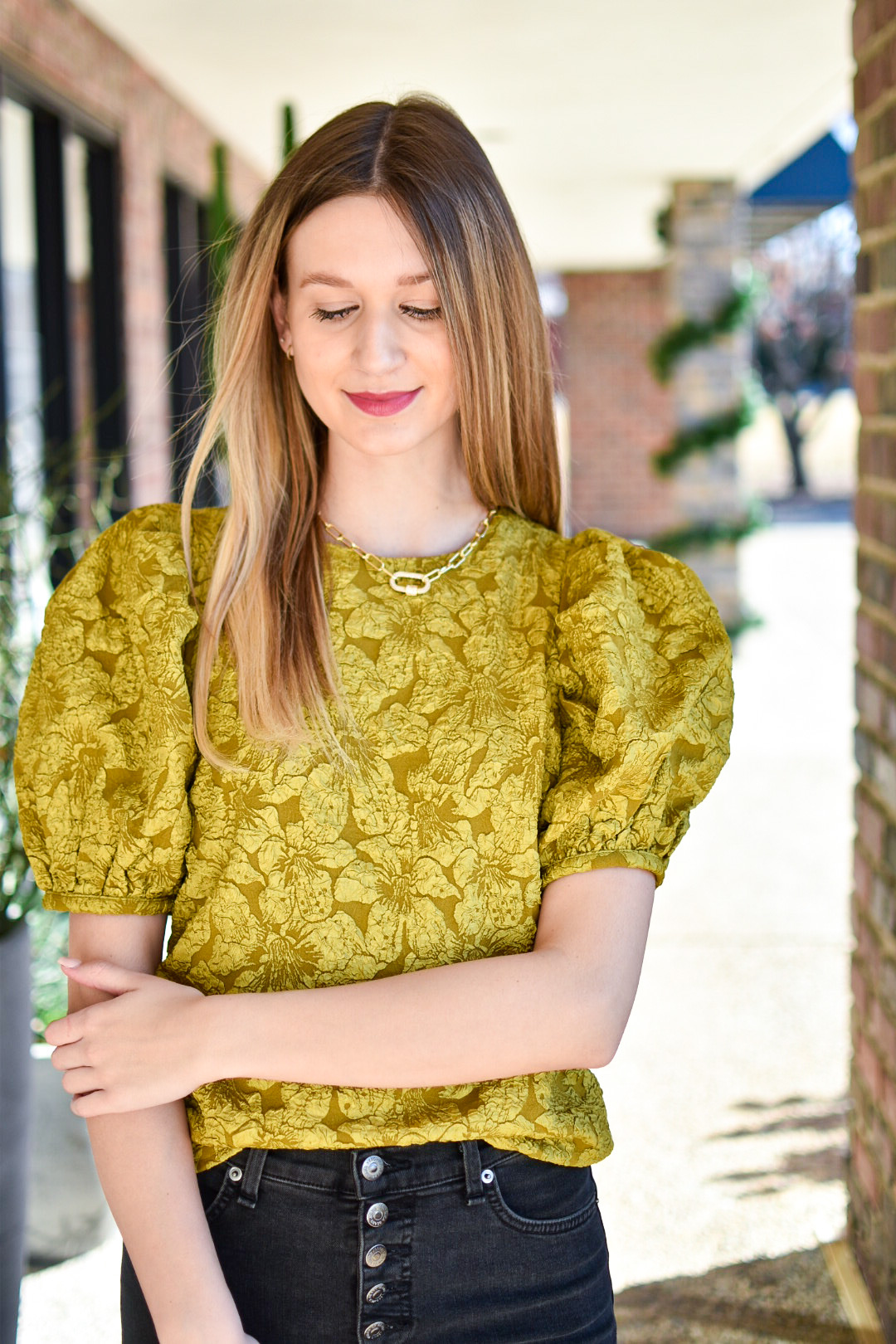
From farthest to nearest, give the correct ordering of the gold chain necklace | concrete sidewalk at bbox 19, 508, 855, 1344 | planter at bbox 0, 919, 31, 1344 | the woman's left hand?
concrete sidewalk at bbox 19, 508, 855, 1344 < planter at bbox 0, 919, 31, 1344 < the gold chain necklace < the woman's left hand

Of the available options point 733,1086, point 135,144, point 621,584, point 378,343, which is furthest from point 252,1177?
point 135,144

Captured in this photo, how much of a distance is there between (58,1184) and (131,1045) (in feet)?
5.35

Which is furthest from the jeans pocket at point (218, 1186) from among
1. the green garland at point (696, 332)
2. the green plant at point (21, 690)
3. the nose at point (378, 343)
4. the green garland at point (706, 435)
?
the green garland at point (696, 332)

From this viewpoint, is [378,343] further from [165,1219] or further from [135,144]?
[135,144]

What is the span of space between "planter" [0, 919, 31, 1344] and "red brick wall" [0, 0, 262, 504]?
9.17 ft

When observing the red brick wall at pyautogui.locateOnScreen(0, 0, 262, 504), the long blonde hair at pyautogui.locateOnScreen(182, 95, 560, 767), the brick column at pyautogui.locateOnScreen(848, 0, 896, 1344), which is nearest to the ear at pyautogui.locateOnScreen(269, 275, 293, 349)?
the long blonde hair at pyautogui.locateOnScreen(182, 95, 560, 767)

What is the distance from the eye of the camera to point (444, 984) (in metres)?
1.22

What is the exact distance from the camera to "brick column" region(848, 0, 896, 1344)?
2021 millimetres

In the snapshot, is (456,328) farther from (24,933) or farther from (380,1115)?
(24,933)

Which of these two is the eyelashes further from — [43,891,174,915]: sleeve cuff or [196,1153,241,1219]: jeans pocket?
[196,1153,241,1219]: jeans pocket

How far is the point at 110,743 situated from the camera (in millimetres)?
1302

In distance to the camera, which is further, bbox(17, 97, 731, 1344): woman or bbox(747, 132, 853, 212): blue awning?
bbox(747, 132, 853, 212): blue awning

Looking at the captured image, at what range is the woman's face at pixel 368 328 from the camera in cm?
134

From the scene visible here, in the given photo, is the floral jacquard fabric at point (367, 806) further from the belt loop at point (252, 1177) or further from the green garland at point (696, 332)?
the green garland at point (696, 332)
